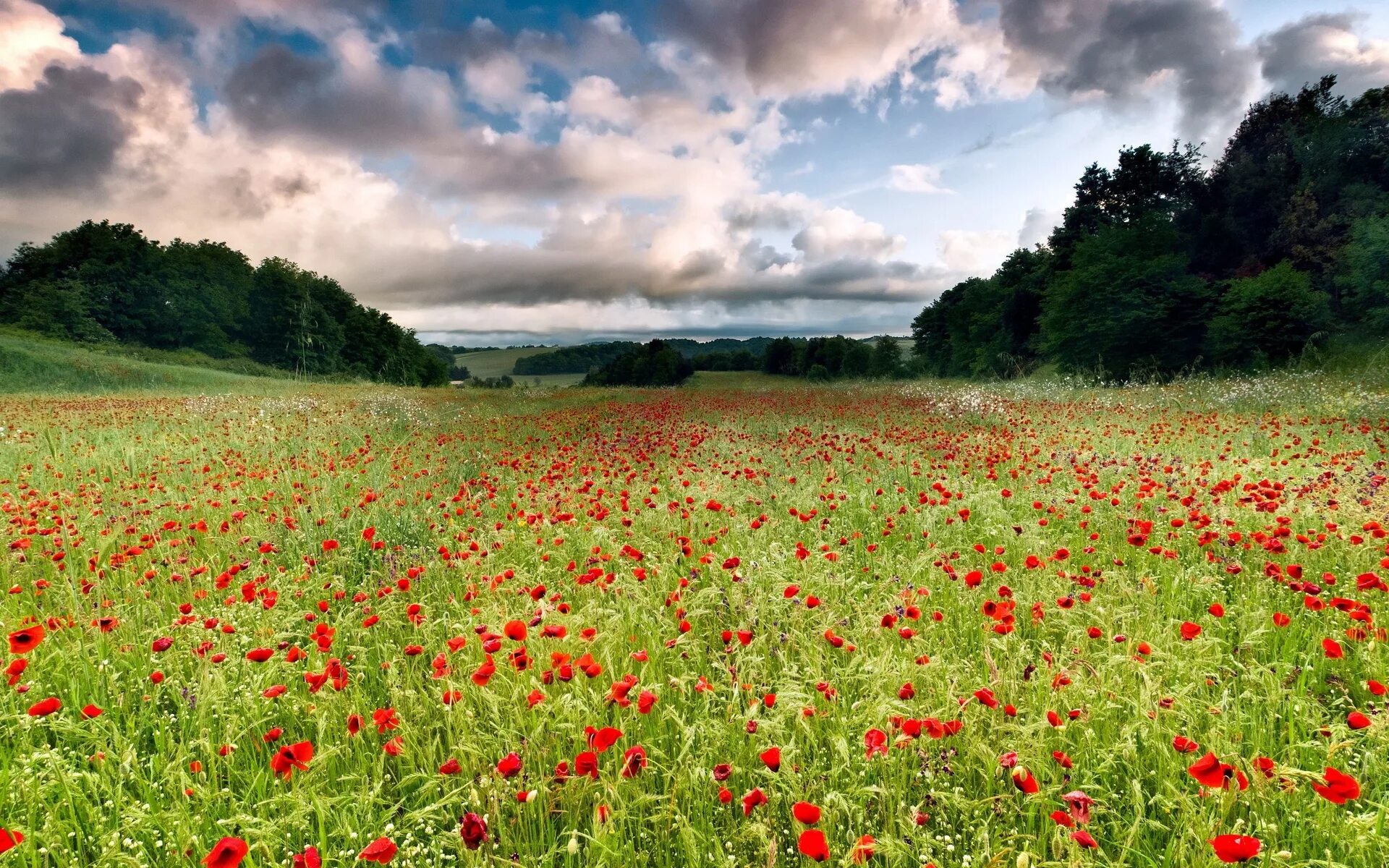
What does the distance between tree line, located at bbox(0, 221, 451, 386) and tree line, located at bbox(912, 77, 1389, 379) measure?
48.6 meters

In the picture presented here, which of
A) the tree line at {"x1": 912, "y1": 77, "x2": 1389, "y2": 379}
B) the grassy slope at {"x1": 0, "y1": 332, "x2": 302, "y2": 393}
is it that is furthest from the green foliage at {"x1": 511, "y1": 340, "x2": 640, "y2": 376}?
the tree line at {"x1": 912, "y1": 77, "x2": 1389, "y2": 379}

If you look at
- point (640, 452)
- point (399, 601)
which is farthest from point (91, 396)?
point (399, 601)

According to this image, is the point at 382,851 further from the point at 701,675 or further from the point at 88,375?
the point at 88,375

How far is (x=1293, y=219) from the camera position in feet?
80.1

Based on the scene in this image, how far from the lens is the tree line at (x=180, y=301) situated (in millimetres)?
49531

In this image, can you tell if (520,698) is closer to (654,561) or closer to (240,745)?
(240,745)

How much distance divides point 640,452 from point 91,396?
2119cm

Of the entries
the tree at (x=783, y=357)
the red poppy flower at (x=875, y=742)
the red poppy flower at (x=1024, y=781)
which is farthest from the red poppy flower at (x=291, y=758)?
the tree at (x=783, y=357)

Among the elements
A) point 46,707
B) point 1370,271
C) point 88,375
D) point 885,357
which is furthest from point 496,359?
point 46,707

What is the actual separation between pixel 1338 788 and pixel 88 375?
38.5 metres

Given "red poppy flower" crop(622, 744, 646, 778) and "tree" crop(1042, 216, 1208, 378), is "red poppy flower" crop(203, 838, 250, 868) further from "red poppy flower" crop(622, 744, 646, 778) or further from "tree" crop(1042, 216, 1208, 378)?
"tree" crop(1042, 216, 1208, 378)

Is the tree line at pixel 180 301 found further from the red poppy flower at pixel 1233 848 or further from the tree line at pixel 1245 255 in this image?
the red poppy flower at pixel 1233 848

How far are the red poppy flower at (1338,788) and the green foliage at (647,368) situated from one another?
6711 centimetres

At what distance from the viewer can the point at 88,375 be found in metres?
26.0
